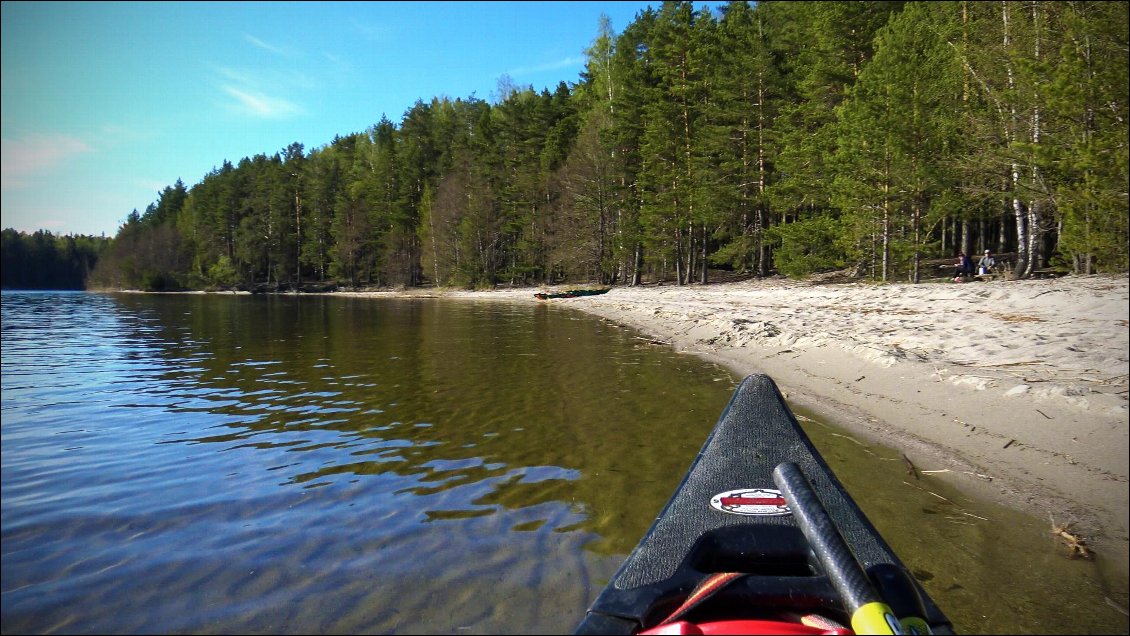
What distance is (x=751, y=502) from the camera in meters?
2.94

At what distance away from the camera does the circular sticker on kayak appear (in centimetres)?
283

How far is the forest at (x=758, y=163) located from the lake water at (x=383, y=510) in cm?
921

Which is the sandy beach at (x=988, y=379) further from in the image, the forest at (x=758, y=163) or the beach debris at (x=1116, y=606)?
the forest at (x=758, y=163)

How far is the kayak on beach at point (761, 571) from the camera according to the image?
1.87 metres

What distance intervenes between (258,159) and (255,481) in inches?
3317

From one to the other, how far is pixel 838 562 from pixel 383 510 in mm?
3201

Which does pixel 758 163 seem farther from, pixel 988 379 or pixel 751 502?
pixel 751 502

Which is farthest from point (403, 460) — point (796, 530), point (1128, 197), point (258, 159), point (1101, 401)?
point (258, 159)

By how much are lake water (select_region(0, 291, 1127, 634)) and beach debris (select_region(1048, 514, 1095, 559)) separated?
0.08 metres

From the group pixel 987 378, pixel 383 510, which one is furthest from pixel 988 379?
pixel 383 510

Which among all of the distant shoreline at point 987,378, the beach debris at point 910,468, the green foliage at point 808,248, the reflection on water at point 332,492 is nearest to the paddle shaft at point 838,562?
the reflection on water at point 332,492

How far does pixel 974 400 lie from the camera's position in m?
5.48

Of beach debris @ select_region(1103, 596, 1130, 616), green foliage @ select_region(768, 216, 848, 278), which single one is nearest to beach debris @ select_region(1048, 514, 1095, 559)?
beach debris @ select_region(1103, 596, 1130, 616)

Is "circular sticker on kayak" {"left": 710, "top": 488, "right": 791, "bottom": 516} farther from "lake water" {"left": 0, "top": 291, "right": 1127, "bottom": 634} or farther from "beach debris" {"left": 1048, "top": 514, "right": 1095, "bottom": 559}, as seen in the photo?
"beach debris" {"left": 1048, "top": 514, "right": 1095, "bottom": 559}
